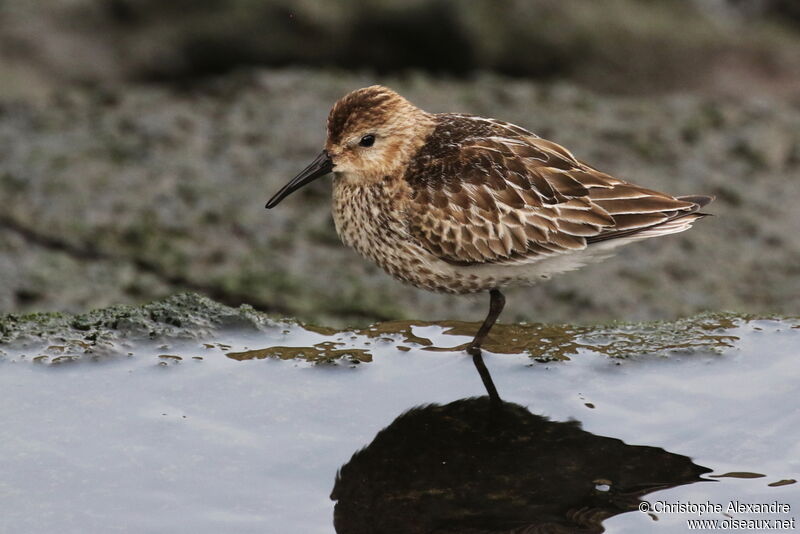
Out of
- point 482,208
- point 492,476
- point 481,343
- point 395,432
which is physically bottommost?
point 492,476

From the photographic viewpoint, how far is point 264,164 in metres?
9.20

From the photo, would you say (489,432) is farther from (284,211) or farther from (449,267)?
(284,211)

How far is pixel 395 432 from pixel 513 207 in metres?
1.77

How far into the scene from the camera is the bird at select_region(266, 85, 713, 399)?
632 cm

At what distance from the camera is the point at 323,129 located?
9.63 meters

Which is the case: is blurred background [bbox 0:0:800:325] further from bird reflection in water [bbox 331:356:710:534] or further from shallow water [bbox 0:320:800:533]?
bird reflection in water [bbox 331:356:710:534]

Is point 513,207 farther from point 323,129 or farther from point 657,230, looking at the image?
point 323,129

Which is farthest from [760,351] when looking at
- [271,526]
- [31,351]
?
[31,351]

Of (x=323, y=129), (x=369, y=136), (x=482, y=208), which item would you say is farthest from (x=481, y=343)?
(x=323, y=129)

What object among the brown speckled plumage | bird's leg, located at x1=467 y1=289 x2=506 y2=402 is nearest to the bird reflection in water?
bird's leg, located at x1=467 y1=289 x2=506 y2=402

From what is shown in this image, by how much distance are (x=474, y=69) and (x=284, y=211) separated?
2.99 metres

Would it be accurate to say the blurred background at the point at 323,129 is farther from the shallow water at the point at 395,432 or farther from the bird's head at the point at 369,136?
the shallow water at the point at 395,432

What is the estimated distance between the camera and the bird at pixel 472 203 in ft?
20.7

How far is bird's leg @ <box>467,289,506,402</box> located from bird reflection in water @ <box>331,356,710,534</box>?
0.79 ft
